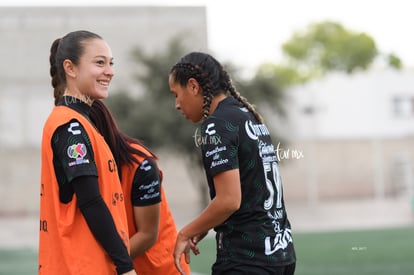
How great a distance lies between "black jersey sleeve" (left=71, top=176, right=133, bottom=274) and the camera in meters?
3.64

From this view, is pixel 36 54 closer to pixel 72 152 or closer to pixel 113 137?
pixel 113 137

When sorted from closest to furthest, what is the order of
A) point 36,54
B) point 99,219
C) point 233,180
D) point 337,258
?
point 99,219 < point 233,180 < point 337,258 < point 36,54

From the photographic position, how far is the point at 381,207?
4097 centimetres

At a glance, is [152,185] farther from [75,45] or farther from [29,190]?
[29,190]

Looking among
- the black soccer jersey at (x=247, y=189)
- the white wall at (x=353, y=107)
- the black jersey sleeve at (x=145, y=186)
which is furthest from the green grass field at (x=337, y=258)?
the white wall at (x=353, y=107)

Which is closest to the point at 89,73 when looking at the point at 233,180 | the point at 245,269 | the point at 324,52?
the point at 233,180

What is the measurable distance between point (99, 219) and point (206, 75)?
88 cm

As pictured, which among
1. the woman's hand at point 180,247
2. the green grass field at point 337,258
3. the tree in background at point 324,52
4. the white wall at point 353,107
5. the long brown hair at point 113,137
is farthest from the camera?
the tree in background at point 324,52

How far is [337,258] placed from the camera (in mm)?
15891

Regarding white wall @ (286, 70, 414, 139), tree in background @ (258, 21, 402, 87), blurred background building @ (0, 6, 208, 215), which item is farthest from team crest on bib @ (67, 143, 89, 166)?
tree in background @ (258, 21, 402, 87)

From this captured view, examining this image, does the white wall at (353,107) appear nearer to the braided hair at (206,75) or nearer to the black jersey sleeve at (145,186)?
the black jersey sleeve at (145,186)

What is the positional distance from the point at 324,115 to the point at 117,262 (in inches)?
1671

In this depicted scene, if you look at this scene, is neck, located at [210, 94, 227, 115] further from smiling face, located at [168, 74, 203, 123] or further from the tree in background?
the tree in background

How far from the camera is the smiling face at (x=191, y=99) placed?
13.6 ft
